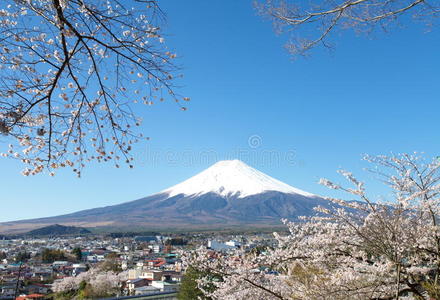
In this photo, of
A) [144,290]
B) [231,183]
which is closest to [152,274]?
[144,290]

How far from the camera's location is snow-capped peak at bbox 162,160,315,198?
161m

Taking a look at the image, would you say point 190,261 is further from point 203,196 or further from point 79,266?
point 203,196

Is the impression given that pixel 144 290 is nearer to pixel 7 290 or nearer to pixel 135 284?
pixel 135 284

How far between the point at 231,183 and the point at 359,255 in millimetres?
167707

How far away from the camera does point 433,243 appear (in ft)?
12.9

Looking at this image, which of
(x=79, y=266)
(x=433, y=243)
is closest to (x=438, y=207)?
(x=433, y=243)

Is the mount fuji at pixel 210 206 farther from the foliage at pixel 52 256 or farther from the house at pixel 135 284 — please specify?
the house at pixel 135 284

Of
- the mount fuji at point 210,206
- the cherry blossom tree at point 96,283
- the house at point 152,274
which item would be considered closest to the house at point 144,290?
the cherry blossom tree at point 96,283

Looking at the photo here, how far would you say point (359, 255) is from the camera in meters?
3.71

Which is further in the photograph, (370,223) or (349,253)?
(349,253)

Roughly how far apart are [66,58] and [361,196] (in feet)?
9.07

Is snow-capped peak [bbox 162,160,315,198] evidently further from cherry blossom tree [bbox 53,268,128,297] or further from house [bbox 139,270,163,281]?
cherry blossom tree [bbox 53,268,128,297]

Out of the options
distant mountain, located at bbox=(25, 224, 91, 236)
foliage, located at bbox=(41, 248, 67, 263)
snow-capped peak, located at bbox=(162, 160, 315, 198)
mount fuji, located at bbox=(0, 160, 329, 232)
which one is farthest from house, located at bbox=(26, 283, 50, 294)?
snow-capped peak, located at bbox=(162, 160, 315, 198)

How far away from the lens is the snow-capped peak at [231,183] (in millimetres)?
160750
